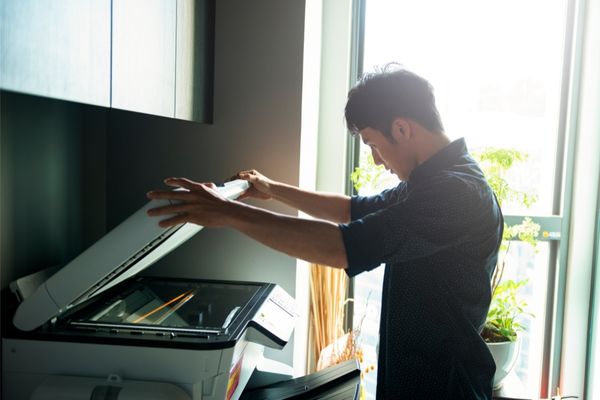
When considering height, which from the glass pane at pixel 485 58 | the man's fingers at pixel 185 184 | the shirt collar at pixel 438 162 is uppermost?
the glass pane at pixel 485 58

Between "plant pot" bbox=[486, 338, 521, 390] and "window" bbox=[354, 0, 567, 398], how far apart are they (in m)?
0.46

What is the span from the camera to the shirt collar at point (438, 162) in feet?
5.38

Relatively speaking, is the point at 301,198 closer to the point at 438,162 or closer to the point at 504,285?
the point at 438,162

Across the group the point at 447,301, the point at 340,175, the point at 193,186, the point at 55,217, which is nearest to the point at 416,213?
the point at 447,301

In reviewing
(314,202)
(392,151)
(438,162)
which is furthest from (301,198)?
(438,162)

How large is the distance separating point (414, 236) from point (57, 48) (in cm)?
86

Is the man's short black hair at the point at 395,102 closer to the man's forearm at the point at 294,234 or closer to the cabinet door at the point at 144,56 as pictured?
the man's forearm at the point at 294,234

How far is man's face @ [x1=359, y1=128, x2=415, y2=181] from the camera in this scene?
1.69 meters

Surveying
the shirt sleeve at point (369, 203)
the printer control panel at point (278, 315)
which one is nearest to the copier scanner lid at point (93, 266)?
the printer control panel at point (278, 315)

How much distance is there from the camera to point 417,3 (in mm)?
2830

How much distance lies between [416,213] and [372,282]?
61.0 inches

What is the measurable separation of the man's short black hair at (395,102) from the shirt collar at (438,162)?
7 cm

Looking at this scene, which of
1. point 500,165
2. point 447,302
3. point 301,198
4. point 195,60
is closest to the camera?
point 447,302

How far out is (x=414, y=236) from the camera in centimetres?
141
